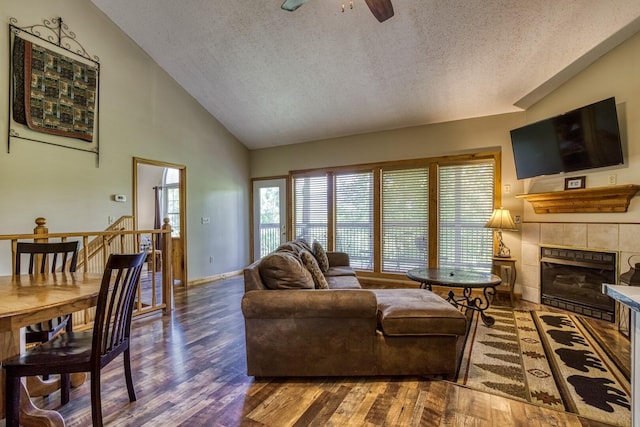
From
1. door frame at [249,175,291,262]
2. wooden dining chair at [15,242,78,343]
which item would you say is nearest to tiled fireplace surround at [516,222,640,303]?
door frame at [249,175,291,262]

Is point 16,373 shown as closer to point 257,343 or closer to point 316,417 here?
point 257,343

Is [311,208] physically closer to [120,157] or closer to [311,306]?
[120,157]

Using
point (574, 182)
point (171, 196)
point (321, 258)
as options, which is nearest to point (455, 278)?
point (321, 258)

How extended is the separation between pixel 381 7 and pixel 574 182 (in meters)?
3.09

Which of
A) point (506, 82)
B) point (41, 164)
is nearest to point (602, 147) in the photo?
point (506, 82)

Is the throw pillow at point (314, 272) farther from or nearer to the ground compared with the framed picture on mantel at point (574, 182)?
nearer to the ground

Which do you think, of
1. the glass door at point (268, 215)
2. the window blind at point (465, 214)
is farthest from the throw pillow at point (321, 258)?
the glass door at point (268, 215)

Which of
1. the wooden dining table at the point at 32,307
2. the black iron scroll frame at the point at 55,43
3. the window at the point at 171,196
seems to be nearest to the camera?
the wooden dining table at the point at 32,307

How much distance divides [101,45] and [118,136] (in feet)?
3.92

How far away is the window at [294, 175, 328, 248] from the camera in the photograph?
6.01 meters

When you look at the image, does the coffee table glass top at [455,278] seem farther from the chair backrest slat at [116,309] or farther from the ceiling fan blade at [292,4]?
the ceiling fan blade at [292,4]

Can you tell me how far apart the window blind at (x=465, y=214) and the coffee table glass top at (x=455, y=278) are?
1.18m

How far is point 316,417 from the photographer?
1784mm

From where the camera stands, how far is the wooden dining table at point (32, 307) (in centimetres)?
134
